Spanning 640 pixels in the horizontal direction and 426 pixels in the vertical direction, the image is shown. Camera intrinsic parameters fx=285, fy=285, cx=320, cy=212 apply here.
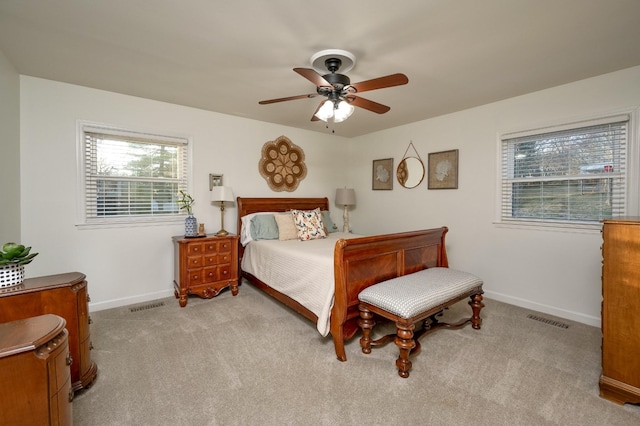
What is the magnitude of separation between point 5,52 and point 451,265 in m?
5.08

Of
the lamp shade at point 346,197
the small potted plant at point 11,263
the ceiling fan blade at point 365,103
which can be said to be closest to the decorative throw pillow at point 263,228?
the lamp shade at point 346,197

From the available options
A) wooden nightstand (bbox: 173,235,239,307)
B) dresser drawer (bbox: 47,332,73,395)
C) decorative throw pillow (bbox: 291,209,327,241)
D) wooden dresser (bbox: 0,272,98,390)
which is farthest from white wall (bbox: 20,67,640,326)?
dresser drawer (bbox: 47,332,73,395)

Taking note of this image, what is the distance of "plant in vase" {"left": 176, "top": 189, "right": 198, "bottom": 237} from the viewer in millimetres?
3502

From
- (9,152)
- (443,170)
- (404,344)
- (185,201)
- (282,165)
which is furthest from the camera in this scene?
(282,165)

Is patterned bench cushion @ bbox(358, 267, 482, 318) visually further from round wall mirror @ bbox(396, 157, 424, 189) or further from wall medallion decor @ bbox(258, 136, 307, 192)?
wall medallion decor @ bbox(258, 136, 307, 192)

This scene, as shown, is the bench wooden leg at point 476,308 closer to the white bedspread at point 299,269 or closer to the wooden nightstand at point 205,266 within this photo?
the white bedspread at point 299,269

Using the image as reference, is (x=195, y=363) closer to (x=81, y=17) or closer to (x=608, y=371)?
(x=81, y=17)

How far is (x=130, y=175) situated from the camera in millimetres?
3387

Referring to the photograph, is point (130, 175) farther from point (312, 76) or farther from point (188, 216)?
point (312, 76)

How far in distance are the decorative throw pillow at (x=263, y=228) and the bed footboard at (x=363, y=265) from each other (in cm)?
175

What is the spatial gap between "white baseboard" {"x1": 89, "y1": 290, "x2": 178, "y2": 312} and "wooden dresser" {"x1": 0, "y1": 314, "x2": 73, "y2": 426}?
224 cm

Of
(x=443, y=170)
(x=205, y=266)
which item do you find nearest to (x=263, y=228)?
(x=205, y=266)

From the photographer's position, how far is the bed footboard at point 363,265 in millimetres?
2203

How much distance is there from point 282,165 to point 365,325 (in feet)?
9.84
